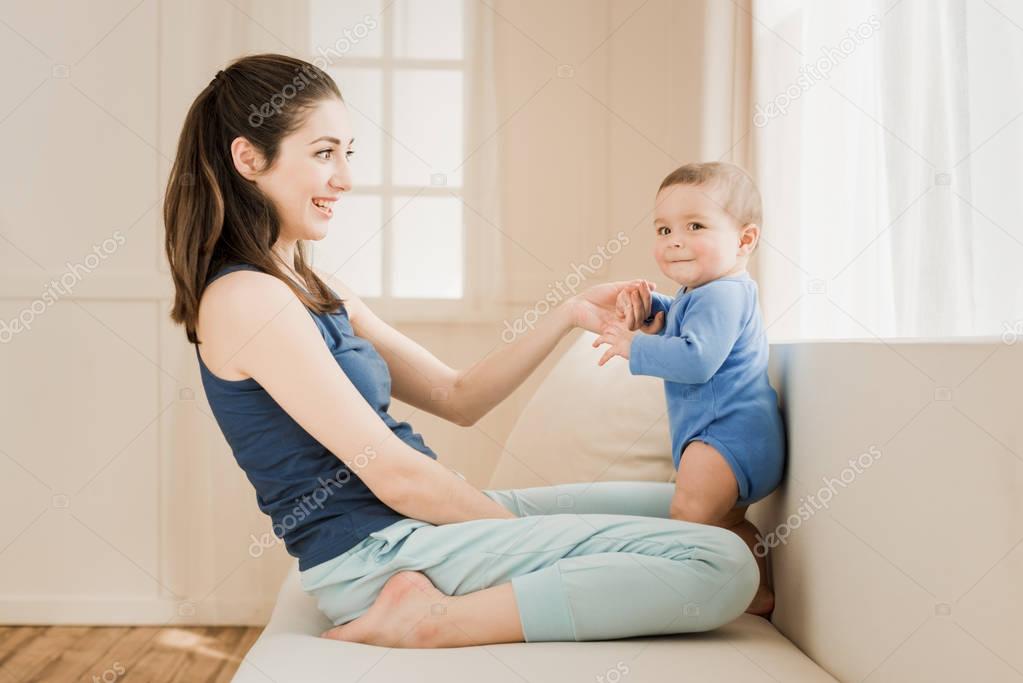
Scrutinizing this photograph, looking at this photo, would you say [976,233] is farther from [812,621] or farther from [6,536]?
[6,536]

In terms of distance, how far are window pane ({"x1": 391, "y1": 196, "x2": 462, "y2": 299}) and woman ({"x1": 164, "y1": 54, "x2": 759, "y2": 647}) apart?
1378 mm

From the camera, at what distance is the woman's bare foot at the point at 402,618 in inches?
45.8

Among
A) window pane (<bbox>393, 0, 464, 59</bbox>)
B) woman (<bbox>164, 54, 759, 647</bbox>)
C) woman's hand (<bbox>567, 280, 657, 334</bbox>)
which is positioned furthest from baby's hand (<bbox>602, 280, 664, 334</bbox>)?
window pane (<bbox>393, 0, 464, 59</bbox>)

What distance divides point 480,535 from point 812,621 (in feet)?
1.41

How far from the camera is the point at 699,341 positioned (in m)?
1.38

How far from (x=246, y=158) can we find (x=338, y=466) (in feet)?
1.53

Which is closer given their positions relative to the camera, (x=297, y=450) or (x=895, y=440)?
(x=895, y=440)

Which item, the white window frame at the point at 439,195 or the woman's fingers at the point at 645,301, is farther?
the white window frame at the point at 439,195

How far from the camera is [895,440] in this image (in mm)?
969

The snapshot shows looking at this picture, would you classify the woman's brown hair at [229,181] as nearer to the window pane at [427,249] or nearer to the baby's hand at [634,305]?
the baby's hand at [634,305]

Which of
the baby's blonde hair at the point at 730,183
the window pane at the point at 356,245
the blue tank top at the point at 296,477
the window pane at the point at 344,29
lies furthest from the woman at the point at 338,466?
the window pane at the point at 344,29

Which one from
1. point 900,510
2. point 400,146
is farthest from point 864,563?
point 400,146

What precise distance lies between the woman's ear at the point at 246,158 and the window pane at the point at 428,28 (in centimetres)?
159

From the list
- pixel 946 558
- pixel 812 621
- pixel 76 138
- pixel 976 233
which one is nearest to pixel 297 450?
pixel 812 621
